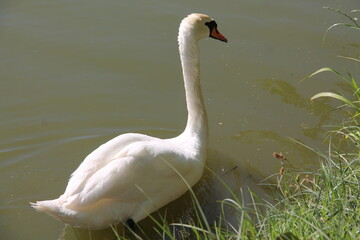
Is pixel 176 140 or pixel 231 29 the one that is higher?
pixel 231 29

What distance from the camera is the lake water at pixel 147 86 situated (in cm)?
484

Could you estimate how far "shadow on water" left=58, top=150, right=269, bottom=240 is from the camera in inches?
169

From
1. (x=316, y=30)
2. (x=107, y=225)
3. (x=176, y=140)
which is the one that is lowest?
(x=107, y=225)

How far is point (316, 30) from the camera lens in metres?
6.89

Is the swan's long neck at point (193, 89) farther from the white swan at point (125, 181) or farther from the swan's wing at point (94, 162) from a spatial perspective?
the swan's wing at point (94, 162)

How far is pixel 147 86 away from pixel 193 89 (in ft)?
3.52

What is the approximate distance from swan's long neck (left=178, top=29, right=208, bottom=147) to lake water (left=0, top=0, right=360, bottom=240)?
1.41 feet

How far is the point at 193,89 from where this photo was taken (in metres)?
4.95

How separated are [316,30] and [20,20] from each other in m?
3.58

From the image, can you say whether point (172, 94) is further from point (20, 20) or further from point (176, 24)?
point (20, 20)

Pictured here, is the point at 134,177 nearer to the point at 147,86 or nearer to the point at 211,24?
the point at 211,24

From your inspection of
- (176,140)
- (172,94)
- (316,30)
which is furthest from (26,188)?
(316,30)

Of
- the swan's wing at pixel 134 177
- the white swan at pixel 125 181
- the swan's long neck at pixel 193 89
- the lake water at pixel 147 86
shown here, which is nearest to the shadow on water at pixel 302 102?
the lake water at pixel 147 86

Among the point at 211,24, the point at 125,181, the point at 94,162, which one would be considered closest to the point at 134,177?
the point at 125,181
